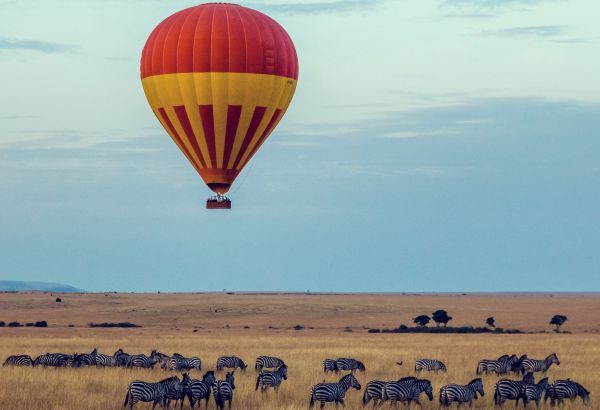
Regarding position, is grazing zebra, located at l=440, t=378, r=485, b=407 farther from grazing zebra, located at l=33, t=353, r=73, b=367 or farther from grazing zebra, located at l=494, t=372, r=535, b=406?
grazing zebra, located at l=33, t=353, r=73, b=367

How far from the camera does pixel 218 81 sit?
36.3 metres

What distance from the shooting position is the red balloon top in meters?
36.3

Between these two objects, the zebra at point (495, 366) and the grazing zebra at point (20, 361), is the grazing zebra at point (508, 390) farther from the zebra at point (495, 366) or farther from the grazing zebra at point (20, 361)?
the grazing zebra at point (20, 361)

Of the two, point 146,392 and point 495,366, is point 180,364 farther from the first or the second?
point 495,366

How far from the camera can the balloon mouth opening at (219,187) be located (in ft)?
122

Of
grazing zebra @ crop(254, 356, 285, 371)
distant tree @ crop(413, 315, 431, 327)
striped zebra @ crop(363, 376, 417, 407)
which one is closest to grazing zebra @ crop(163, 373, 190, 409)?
striped zebra @ crop(363, 376, 417, 407)

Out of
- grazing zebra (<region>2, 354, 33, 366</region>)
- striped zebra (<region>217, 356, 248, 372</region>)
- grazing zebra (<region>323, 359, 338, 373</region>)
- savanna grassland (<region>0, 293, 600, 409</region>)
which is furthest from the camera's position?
grazing zebra (<region>2, 354, 33, 366</region>)

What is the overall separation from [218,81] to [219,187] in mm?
4063

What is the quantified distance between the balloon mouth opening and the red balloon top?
435 centimetres

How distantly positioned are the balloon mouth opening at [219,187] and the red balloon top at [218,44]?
171 inches

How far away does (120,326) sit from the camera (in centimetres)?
7206

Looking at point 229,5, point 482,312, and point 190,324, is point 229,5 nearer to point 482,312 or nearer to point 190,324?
point 190,324

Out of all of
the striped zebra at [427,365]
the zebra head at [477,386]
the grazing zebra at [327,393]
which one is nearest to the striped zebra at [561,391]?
the zebra head at [477,386]

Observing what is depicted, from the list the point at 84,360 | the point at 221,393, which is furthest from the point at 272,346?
the point at 221,393
